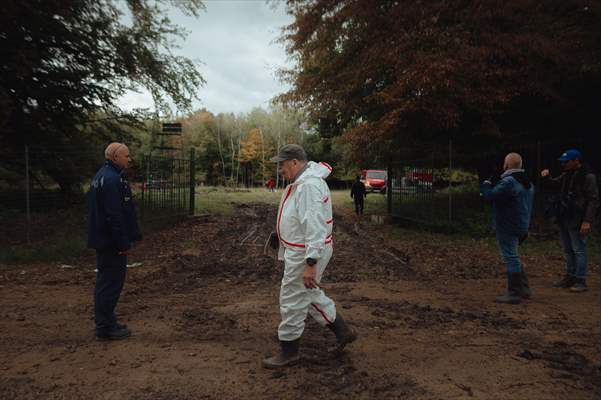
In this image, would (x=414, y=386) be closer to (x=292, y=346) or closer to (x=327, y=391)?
(x=327, y=391)

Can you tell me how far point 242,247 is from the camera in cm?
1035

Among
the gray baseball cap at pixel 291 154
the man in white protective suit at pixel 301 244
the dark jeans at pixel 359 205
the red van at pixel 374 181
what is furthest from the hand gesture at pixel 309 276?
the red van at pixel 374 181

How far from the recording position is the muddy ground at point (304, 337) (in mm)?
3322

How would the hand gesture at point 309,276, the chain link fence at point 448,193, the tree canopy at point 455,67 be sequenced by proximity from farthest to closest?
the chain link fence at point 448,193 < the tree canopy at point 455,67 < the hand gesture at point 309,276

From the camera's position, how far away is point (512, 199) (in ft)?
18.6

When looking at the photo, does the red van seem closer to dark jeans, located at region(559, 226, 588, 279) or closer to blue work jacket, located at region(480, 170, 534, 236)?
dark jeans, located at region(559, 226, 588, 279)

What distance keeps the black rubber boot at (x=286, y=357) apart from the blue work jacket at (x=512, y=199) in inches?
134

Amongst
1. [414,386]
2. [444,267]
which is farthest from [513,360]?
[444,267]

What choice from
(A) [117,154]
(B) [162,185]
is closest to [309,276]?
(A) [117,154]

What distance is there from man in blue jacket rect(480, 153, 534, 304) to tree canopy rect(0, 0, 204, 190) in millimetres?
11063

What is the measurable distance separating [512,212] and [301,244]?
3464mm

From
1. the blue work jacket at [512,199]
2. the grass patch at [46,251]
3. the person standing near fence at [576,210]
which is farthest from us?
the grass patch at [46,251]

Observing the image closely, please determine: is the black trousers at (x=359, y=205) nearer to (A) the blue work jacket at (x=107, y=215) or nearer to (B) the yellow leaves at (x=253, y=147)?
(A) the blue work jacket at (x=107, y=215)

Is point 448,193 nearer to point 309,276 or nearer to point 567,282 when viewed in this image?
point 567,282
